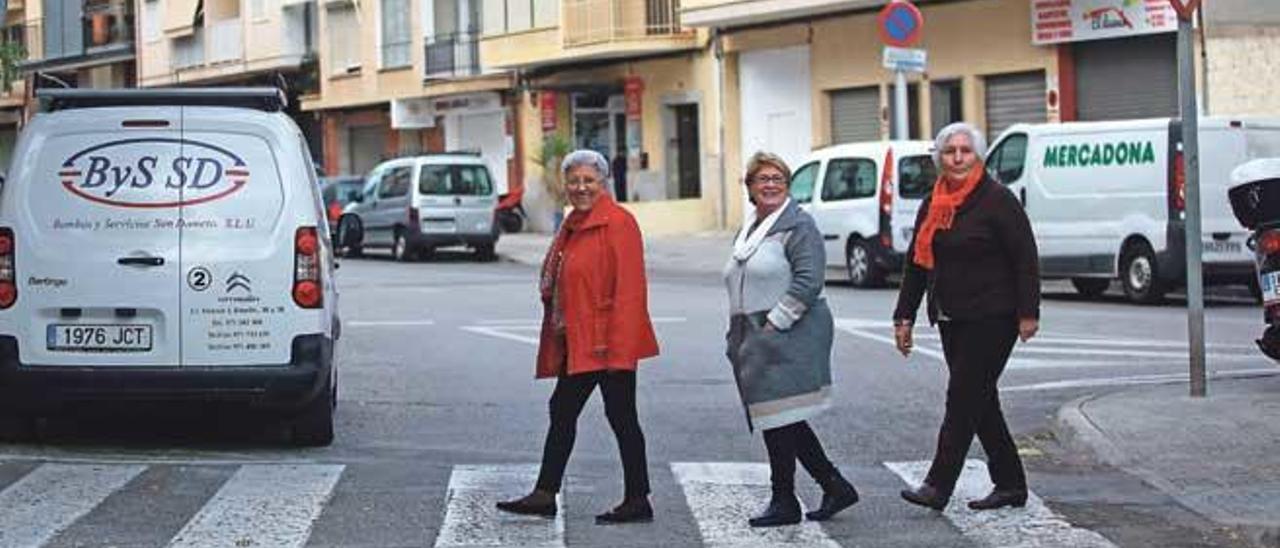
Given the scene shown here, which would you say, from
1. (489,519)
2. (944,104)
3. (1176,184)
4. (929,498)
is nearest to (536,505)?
(489,519)

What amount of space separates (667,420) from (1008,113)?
2099cm

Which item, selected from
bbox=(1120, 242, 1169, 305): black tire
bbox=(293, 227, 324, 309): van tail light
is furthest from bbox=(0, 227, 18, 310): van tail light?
bbox=(1120, 242, 1169, 305): black tire

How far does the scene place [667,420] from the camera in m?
13.2

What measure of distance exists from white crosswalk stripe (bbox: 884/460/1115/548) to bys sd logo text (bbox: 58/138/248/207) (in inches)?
165

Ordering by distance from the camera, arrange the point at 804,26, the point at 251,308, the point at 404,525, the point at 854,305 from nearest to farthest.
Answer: the point at 404,525 → the point at 251,308 → the point at 854,305 → the point at 804,26

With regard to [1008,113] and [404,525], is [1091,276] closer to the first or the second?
[1008,113]

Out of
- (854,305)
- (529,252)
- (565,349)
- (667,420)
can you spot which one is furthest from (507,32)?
(565,349)

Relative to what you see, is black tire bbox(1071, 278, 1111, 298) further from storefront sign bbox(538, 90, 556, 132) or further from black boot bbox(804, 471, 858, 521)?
storefront sign bbox(538, 90, 556, 132)

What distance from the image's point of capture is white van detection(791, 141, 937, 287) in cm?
2505

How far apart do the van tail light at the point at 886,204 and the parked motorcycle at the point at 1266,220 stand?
12.9m

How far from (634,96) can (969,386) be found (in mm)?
33345

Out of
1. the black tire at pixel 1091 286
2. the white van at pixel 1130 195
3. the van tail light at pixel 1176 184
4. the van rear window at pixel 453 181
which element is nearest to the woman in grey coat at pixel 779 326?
the white van at pixel 1130 195

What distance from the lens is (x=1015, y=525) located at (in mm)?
9031

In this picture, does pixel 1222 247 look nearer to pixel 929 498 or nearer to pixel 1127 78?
pixel 1127 78
